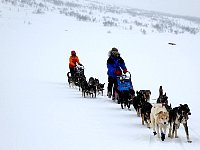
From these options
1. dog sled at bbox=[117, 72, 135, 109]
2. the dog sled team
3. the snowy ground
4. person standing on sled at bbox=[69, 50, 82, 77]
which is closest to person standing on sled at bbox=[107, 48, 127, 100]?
the dog sled team

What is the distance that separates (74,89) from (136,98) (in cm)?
479

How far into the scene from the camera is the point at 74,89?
14008 millimetres

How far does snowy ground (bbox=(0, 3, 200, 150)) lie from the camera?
288 inches

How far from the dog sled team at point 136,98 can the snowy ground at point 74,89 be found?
238 mm

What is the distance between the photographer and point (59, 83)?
50.4ft

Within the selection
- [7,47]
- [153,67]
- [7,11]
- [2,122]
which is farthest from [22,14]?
[2,122]

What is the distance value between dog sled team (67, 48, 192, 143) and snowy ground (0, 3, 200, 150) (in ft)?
0.78

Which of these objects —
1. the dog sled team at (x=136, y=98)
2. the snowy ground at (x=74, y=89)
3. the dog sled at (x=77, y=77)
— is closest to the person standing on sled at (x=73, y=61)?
the dog sled team at (x=136, y=98)

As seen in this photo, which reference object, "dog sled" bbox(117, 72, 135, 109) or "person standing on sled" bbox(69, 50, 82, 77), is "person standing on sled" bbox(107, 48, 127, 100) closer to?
"dog sled" bbox(117, 72, 135, 109)

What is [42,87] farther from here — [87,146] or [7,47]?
[7,47]

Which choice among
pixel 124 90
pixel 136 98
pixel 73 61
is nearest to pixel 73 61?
pixel 73 61

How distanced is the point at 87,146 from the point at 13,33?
25581 millimetres

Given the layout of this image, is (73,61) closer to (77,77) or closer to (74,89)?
(77,77)

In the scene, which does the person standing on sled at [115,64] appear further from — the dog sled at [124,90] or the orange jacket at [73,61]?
the orange jacket at [73,61]
